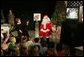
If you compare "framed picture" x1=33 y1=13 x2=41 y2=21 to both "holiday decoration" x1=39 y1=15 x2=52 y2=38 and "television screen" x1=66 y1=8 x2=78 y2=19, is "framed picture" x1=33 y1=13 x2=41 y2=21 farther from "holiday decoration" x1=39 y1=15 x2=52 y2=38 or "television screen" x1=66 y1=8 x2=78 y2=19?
"television screen" x1=66 y1=8 x2=78 y2=19

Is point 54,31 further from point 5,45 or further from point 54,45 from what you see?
point 5,45

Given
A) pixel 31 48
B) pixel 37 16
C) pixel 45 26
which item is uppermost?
pixel 37 16

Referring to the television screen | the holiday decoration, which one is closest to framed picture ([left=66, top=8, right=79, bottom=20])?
the television screen

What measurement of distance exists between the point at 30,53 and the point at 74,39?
548 millimetres

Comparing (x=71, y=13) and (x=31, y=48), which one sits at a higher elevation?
(x=71, y=13)

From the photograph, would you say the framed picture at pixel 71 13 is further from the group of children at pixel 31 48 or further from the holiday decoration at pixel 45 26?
the group of children at pixel 31 48

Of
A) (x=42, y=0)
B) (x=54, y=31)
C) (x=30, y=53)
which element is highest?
(x=42, y=0)

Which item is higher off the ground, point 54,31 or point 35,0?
point 35,0

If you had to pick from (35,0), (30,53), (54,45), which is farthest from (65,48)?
(35,0)

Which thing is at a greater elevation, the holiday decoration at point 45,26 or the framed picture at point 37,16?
→ the framed picture at point 37,16

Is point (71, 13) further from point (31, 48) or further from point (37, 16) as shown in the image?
point (31, 48)

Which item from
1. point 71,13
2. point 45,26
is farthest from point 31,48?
point 71,13

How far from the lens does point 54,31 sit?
13.3 ft

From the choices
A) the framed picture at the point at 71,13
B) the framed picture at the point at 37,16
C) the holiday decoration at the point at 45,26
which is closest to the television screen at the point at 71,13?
the framed picture at the point at 71,13
